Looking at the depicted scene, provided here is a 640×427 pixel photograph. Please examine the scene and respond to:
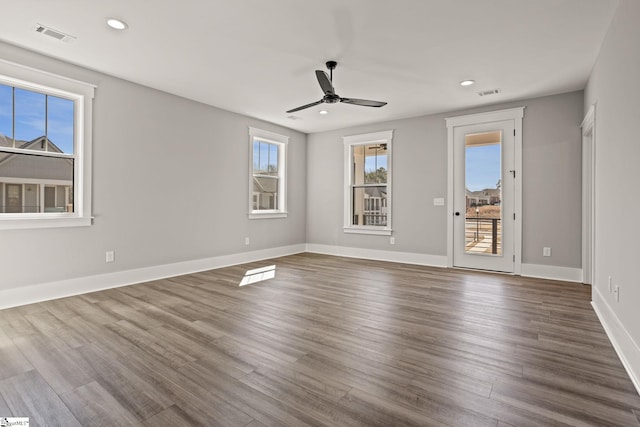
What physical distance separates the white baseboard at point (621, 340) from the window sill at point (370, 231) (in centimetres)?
341

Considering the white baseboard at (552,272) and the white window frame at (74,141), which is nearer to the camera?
the white window frame at (74,141)

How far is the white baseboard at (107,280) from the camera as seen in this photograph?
134 inches

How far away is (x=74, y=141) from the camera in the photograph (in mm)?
3854

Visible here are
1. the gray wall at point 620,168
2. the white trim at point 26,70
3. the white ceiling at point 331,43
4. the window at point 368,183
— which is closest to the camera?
the gray wall at point 620,168

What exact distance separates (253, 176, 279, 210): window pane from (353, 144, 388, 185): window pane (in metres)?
1.66

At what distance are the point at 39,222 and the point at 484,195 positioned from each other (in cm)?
591

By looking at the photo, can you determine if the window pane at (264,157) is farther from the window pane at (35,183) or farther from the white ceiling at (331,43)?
the window pane at (35,183)

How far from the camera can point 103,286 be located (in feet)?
13.3

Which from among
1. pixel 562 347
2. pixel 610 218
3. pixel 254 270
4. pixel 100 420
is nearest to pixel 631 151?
pixel 610 218

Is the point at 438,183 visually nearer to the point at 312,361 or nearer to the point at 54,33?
the point at 312,361

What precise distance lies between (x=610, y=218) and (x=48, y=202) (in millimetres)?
5587

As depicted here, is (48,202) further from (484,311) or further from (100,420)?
(484,311)

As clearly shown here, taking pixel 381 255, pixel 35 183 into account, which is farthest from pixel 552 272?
pixel 35 183

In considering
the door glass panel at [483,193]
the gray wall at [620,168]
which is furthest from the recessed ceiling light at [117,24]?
the door glass panel at [483,193]
